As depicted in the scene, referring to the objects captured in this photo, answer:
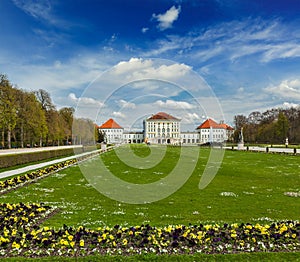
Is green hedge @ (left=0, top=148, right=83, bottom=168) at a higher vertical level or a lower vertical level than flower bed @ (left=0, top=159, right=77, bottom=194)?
higher

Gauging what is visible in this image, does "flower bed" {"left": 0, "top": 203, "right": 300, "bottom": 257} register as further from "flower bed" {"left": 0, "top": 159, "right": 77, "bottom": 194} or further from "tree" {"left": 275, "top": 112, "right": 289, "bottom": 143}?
"tree" {"left": 275, "top": 112, "right": 289, "bottom": 143}

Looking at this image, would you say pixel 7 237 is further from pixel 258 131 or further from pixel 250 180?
pixel 258 131

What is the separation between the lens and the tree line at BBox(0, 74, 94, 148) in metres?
37.3

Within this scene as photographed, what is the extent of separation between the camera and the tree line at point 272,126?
196ft

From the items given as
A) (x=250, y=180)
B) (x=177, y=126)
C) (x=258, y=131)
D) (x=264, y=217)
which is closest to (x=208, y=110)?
(x=250, y=180)

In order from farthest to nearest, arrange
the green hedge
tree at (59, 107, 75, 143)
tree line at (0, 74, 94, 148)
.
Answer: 1. tree at (59, 107, 75, 143)
2. tree line at (0, 74, 94, 148)
3. the green hedge

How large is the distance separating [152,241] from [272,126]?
2463 inches

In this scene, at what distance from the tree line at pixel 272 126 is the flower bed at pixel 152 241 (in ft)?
191

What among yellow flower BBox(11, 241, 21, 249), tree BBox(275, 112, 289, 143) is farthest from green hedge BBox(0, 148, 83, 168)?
tree BBox(275, 112, 289, 143)

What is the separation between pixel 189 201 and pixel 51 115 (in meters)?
46.1

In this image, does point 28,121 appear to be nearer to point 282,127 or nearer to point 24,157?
point 24,157

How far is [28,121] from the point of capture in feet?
134

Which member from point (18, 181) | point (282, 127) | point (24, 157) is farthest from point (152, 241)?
point (282, 127)

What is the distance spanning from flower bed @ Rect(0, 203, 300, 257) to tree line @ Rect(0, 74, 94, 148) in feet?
76.3
